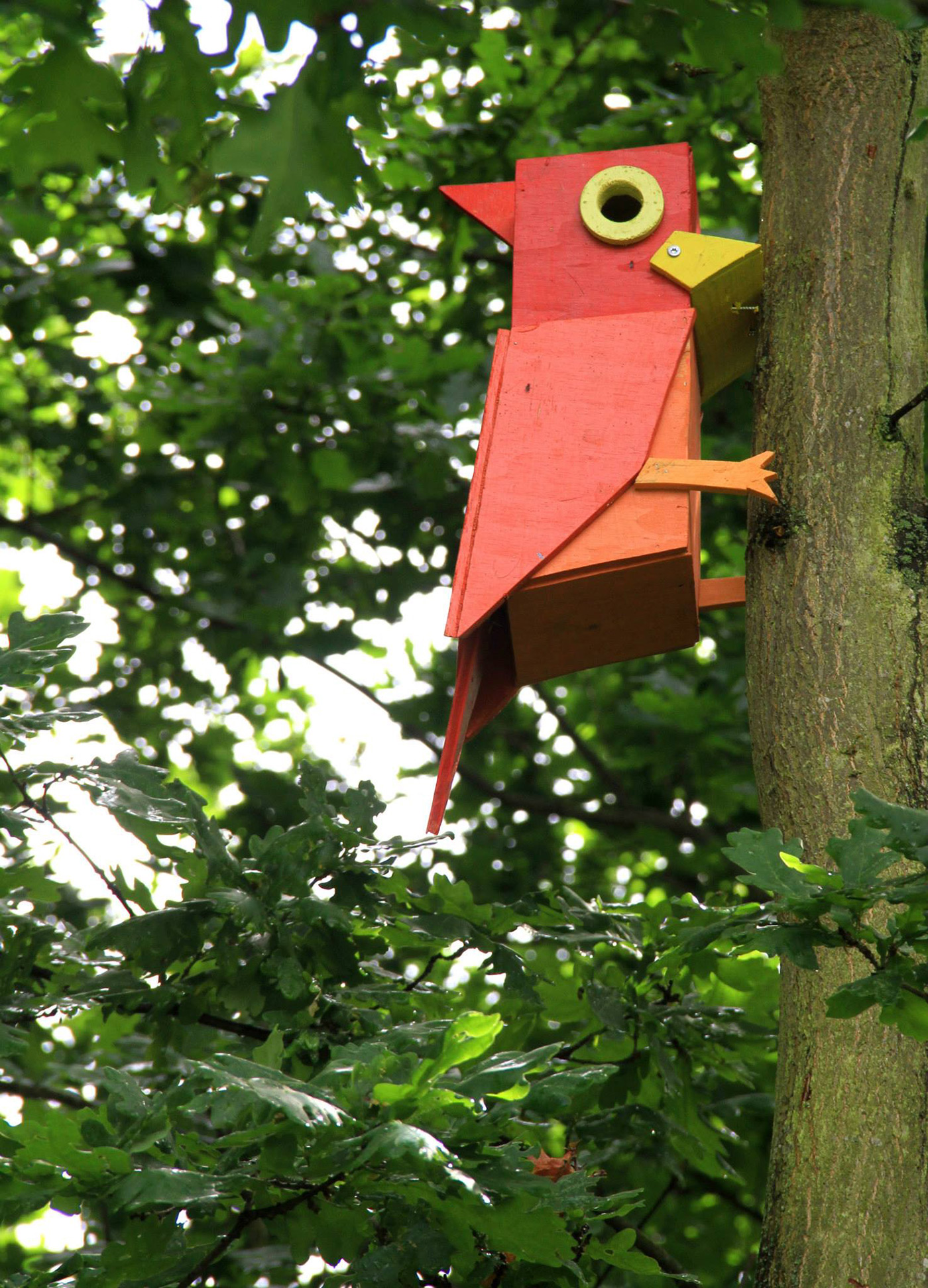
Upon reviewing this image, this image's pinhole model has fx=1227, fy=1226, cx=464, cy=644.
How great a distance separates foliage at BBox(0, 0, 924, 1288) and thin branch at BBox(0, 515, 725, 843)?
0.07ft

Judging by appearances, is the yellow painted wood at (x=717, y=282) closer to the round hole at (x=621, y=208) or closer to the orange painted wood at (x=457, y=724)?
the round hole at (x=621, y=208)

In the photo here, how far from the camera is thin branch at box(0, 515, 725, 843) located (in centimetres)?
507

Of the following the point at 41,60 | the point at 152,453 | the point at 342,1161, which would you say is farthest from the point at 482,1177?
the point at 152,453

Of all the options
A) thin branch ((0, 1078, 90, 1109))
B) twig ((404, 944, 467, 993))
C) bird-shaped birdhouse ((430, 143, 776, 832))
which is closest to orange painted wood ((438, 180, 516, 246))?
bird-shaped birdhouse ((430, 143, 776, 832))

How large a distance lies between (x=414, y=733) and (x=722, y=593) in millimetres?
2801

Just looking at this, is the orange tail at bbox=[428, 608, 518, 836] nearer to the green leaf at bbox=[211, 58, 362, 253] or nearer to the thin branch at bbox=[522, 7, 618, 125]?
the green leaf at bbox=[211, 58, 362, 253]

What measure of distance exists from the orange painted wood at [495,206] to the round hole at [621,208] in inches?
8.5

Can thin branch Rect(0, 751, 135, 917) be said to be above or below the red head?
below

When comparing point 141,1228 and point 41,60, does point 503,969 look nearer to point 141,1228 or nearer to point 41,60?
point 141,1228

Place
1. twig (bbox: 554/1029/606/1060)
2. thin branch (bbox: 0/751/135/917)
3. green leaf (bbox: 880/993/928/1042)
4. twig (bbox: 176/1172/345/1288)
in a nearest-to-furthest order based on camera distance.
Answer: green leaf (bbox: 880/993/928/1042) → twig (bbox: 176/1172/345/1288) → thin branch (bbox: 0/751/135/917) → twig (bbox: 554/1029/606/1060)

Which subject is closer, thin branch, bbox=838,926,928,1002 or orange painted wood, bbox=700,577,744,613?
thin branch, bbox=838,926,928,1002

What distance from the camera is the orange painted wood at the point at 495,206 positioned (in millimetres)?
2799

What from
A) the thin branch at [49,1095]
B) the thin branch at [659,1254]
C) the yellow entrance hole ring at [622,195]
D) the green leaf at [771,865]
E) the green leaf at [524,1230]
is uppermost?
the yellow entrance hole ring at [622,195]

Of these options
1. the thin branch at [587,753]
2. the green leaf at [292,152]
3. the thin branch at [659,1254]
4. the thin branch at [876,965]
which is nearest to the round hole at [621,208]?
the green leaf at [292,152]
